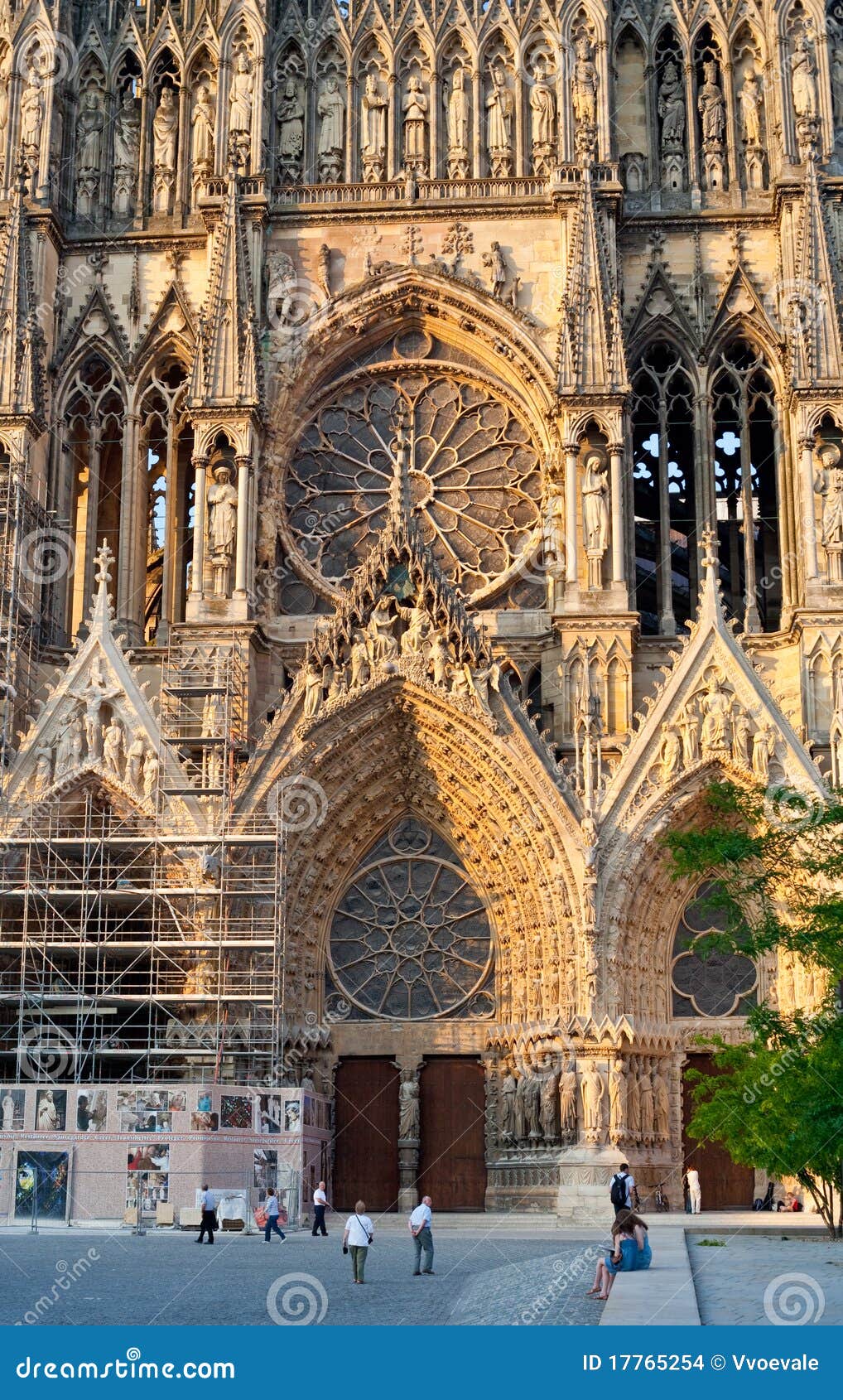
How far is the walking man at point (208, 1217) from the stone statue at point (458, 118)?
63.0ft

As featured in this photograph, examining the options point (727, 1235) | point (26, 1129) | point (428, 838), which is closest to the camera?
point (727, 1235)

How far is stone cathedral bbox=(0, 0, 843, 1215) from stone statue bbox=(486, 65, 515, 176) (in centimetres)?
8

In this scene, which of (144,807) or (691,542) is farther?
(691,542)

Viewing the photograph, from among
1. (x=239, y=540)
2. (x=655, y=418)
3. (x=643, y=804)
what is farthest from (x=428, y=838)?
(x=655, y=418)

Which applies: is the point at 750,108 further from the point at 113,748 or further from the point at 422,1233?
the point at 422,1233

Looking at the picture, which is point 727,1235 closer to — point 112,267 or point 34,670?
point 34,670

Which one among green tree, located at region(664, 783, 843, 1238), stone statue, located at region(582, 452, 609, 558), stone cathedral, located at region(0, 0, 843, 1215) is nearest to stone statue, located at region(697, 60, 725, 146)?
stone cathedral, located at region(0, 0, 843, 1215)

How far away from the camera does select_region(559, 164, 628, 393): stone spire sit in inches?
1222

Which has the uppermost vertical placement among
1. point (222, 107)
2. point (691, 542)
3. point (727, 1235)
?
point (222, 107)

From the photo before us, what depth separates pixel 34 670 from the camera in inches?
1244

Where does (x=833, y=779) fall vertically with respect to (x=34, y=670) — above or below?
below

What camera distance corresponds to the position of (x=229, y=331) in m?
31.9

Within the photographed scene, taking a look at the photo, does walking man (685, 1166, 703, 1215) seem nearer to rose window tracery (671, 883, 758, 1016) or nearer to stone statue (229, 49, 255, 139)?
rose window tracery (671, 883, 758, 1016)

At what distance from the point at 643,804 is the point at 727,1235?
7.46 metres
